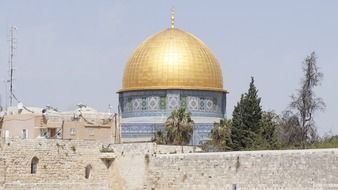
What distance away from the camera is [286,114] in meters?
31.8

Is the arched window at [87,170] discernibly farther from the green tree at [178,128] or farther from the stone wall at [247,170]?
the green tree at [178,128]

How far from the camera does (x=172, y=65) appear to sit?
3766 cm

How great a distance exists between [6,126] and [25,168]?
557 cm

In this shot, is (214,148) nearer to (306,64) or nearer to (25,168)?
(306,64)

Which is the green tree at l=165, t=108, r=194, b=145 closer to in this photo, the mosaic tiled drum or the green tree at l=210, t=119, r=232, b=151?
the green tree at l=210, t=119, r=232, b=151

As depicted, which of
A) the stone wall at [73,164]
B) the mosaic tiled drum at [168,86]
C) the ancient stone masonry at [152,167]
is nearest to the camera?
the ancient stone masonry at [152,167]

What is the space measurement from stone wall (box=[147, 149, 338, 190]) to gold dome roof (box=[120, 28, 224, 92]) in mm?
12541

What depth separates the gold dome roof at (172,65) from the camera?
37531 millimetres

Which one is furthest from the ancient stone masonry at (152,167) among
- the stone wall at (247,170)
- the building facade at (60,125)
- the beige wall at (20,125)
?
the beige wall at (20,125)

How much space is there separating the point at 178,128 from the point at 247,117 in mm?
3744

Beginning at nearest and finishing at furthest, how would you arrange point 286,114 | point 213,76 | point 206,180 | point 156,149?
point 206,180 < point 156,149 < point 286,114 < point 213,76

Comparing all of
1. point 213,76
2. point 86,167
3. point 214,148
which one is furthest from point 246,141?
point 213,76

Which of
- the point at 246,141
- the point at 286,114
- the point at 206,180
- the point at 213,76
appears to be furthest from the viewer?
the point at 213,76

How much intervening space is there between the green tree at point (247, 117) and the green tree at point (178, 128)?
10.3 feet
